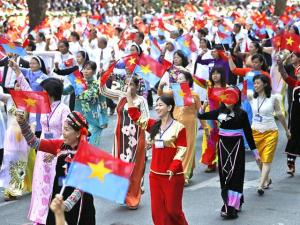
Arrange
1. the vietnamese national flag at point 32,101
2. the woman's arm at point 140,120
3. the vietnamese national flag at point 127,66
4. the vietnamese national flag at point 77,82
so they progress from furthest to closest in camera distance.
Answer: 1. the vietnamese national flag at point 77,82
2. the vietnamese national flag at point 127,66
3. the woman's arm at point 140,120
4. the vietnamese national flag at point 32,101

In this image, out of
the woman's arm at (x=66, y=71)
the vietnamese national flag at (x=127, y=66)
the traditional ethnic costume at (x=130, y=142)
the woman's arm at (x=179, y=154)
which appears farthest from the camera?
the woman's arm at (x=66, y=71)

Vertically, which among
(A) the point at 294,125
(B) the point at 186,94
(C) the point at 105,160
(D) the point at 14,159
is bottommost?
(D) the point at 14,159

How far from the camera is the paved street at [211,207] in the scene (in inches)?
346

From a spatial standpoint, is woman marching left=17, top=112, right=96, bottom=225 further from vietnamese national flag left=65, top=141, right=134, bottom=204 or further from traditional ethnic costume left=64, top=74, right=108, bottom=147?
traditional ethnic costume left=64, top=74, right=108, bottom=147

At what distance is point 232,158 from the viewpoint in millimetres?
8820

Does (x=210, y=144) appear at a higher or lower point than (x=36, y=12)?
lower

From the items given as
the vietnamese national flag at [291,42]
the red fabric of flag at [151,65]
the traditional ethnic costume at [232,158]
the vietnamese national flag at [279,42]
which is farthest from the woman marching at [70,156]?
the vietnamese national flag at [279,42]

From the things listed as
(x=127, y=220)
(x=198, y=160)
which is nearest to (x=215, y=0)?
(x=198, y=160)

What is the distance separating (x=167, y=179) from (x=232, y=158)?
→ 5.08 ft

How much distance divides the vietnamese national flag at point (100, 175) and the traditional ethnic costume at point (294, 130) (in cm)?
615

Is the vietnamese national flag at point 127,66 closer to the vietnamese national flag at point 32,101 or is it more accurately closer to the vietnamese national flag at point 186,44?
the vietnamese national flag at point 32,101

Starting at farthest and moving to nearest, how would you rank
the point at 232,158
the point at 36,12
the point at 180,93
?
the point at 36,12 < the point at 180,93 < the point at 232,158

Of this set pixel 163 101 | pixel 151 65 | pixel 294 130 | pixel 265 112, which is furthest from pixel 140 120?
pixel 294 130

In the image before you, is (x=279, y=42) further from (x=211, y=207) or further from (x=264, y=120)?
(x=211, y=207)
